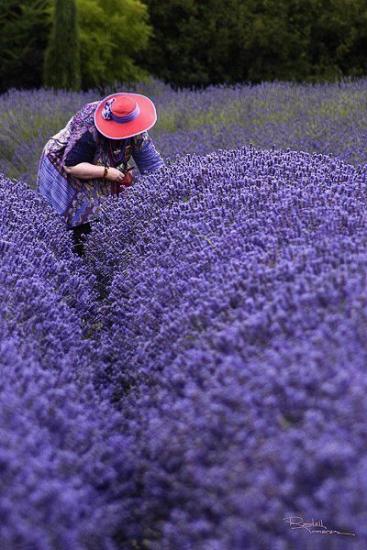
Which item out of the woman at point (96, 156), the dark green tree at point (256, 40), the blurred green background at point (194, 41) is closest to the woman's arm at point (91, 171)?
the woman at point (96, 156)

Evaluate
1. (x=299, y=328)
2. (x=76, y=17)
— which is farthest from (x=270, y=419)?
(x=76, y=17)

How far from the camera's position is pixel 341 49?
13.4m

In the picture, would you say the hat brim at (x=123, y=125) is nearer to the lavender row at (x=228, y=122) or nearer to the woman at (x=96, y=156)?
the woman at (x=96, y=156)

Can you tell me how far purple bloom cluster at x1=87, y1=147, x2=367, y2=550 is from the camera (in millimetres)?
1608

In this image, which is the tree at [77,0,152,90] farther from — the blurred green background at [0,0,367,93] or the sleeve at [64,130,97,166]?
the sleeve at [64,130,97,166]

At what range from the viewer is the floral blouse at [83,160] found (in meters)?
4.97

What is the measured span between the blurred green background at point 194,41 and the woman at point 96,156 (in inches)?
279

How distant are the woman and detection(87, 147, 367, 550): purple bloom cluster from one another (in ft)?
5.33

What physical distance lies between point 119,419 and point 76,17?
9.76 meters

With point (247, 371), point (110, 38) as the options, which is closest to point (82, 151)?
point (247, 371)

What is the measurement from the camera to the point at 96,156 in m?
5.05

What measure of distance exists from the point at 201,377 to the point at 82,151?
313cm

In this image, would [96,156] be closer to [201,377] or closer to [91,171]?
[91,171]

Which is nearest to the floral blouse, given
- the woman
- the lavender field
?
the woman
